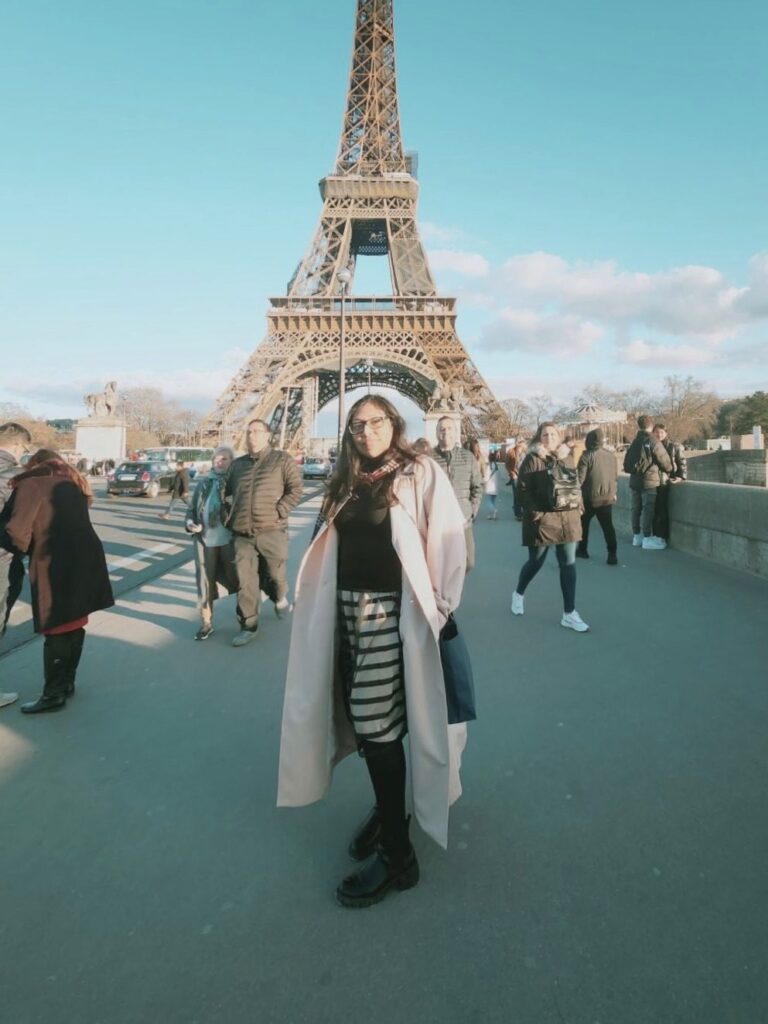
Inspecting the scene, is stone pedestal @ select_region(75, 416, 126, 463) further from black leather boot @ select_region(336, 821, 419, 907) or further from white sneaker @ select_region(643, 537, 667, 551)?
black leather boot @ select_region(336, 821, 419, 907)

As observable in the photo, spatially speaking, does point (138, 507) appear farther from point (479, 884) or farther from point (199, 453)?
point (479, 884)

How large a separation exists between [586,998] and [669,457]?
896 cm

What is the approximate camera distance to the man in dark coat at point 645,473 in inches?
373

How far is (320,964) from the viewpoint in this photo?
6.23 feet

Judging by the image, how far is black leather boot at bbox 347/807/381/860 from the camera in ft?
7.98

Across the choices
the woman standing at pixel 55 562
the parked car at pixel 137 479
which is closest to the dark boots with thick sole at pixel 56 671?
the woman standing at pixel 55 562

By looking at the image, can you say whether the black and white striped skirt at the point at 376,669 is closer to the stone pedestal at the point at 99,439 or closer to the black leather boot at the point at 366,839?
the black leather boot at the point at 366,839

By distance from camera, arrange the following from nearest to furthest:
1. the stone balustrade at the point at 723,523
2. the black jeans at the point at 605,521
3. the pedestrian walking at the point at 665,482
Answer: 1. the stone balustrade at the point at 723,523
2. the black jeans at the point at 605,521
3. the pedestrian walking at the point at 665,482

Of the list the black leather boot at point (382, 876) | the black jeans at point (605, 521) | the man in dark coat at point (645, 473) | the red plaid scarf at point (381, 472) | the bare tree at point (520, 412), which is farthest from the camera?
the bare tree at point (520, 412)

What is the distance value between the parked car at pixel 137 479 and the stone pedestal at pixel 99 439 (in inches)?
465

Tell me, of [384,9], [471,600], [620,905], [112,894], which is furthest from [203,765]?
[384,9]

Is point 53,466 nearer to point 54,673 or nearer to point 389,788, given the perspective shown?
point 54,673

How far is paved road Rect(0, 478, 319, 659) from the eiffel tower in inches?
786

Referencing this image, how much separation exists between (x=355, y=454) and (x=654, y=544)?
8.82 meters
